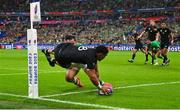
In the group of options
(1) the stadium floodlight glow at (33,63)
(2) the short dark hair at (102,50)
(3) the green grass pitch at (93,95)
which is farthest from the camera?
(2) the short dark hair at (102,50)

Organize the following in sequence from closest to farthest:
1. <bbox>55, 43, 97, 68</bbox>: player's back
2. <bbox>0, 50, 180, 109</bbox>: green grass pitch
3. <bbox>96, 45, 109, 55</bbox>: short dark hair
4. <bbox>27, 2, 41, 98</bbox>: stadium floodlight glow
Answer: <bbox>0, 50, 180, 109</bbox>: green grass pitch → <bbox>27, 2, 41, 98</bbox>: stadium floodlight glow → <bbox>96, 45, 109, 55</bbox>: short dark hair → <bbox>55, 43, 97, 68</bbox>: player's back

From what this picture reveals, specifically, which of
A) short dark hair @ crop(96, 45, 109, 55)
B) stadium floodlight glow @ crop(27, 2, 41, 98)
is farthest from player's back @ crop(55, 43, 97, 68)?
stadium floodlight glow @ crop(27, 2, 41, 98)

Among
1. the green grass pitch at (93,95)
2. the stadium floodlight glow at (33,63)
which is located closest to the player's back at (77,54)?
the green grass pitch at (93,95)

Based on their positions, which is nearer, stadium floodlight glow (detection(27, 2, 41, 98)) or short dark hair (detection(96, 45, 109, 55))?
stadium floodlight glow (detection(27, 2, 41, 98))

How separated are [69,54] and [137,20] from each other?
56.8m

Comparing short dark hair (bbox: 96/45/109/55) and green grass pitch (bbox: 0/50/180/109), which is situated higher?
short dark hair (bbox: 96/45/109/55)

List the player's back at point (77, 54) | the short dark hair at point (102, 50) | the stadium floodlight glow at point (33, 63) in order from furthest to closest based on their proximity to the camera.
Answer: the player's back at point (77, 54)
the short dark hair at point (102, 50)
the stadium floodlight glow at point (33, 63)

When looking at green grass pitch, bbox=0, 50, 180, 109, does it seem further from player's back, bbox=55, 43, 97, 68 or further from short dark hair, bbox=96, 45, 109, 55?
short dark hair, bbox=96, 45, 109, 55

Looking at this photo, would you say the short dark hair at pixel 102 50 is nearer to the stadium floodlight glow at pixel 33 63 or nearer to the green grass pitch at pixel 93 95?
the green grass pitch at pixel 93 95

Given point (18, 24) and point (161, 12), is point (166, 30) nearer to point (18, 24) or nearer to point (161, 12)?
point (161, 12)

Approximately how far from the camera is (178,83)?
48.1 ft

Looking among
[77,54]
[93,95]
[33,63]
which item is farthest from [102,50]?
[33,63]

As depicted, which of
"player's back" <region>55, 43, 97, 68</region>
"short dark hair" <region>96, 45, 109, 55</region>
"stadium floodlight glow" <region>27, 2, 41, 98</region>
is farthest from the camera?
"player's back" <region>55, 43, 97, 68</region>

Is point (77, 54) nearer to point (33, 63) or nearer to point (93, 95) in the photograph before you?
point (93, 95)
